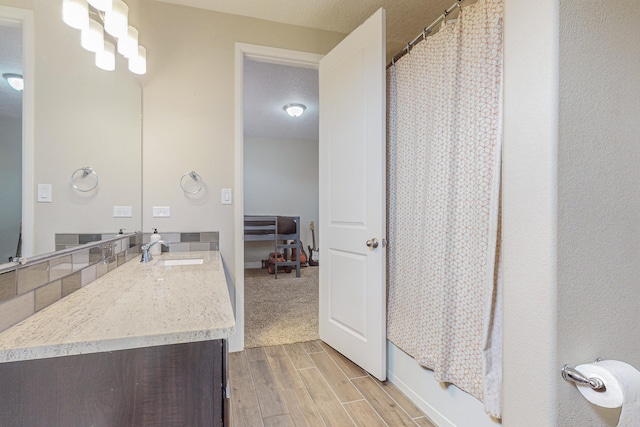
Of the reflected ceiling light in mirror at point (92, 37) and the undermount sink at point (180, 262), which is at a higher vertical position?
the reflected ceiling light in mirror at point (92, 37)

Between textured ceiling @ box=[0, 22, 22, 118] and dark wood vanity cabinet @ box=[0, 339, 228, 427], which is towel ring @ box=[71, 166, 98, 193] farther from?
dark wood vanity cabinet @ box=[0, 339, 228, 427]

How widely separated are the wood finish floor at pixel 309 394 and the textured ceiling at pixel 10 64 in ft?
5.10

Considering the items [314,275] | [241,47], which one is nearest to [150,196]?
[241,47]

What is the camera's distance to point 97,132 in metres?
1.41

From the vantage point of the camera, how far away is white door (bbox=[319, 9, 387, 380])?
1.87m

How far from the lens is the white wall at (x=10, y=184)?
30.0 inches

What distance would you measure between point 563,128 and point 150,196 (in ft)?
7.51

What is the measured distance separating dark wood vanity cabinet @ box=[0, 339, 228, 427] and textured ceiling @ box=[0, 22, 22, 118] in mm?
617

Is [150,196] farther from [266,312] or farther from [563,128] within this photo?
[563,128]

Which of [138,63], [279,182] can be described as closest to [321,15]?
[138,63]

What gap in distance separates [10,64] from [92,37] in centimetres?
71

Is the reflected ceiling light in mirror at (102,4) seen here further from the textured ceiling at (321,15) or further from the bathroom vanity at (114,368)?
the bathroom vanity at (114,368)

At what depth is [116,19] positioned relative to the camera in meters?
1.49

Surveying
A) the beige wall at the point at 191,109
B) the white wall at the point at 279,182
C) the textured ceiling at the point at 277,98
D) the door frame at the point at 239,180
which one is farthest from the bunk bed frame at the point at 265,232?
the beige wall at the point at 191,109
